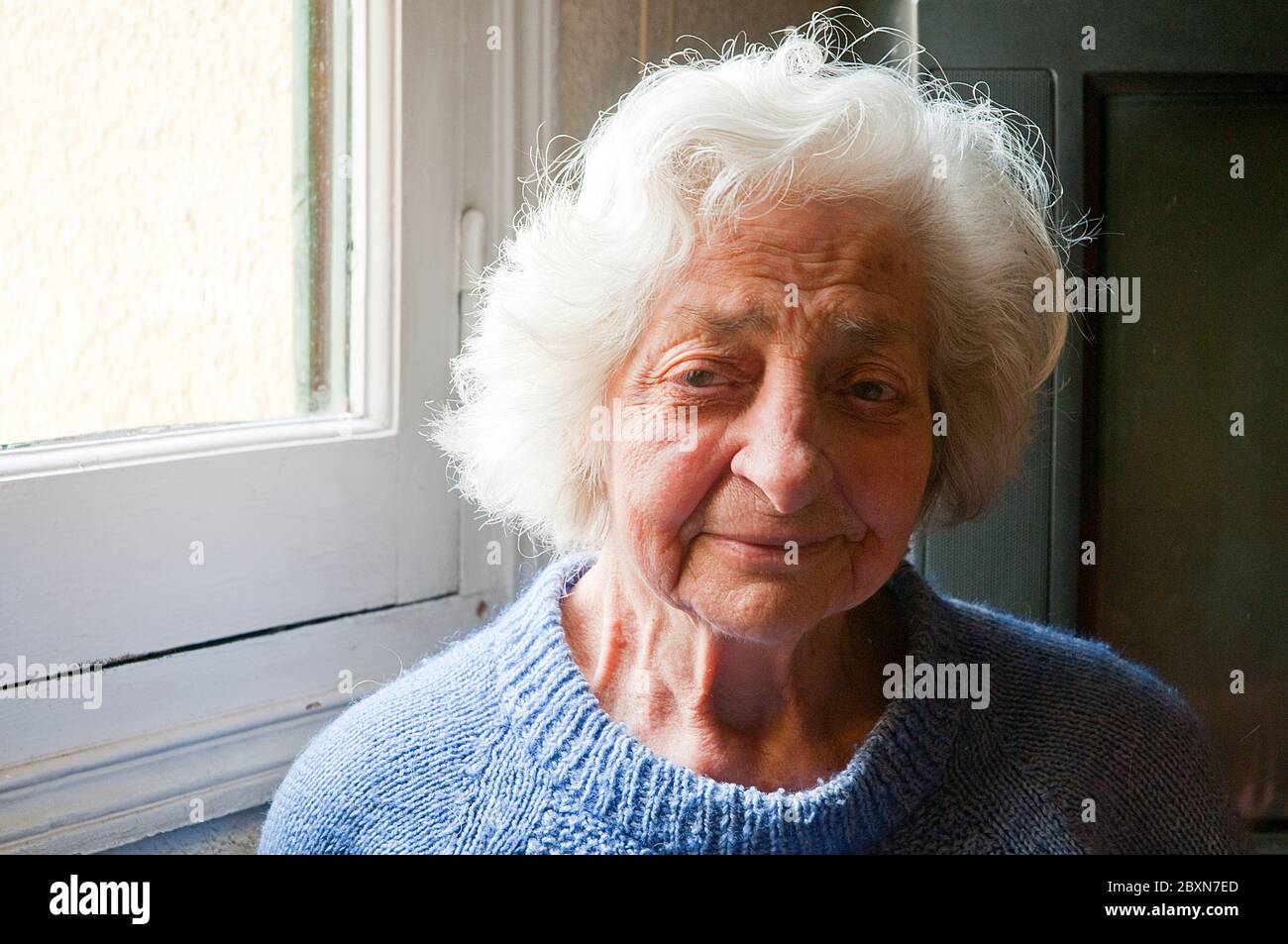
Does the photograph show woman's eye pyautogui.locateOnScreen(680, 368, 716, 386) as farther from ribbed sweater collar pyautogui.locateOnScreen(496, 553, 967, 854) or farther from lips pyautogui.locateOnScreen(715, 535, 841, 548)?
ribbed sweater collar pyautogui.locateOnScreen(496, 553, 967, 854)

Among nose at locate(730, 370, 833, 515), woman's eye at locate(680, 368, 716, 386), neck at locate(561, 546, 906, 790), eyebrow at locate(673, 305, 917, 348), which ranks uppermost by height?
eyebrow at locate(673, 305, 917, 348)

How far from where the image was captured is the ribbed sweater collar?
0.96m

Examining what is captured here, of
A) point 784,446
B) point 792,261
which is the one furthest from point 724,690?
point 792,261

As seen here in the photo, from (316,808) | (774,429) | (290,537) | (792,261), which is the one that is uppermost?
(792,261)

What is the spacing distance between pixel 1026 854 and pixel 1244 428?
548mm

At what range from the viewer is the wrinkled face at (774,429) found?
936 mm

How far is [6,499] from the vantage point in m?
1.09

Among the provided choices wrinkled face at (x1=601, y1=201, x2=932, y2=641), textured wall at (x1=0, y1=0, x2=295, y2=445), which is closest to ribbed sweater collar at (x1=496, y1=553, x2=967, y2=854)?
wrinkled face at (x1=601, y1=201, x2=932, y2=641)

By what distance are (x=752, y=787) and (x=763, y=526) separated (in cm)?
21

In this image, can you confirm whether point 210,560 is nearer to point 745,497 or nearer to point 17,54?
point 17,54

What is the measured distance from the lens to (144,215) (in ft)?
4.12

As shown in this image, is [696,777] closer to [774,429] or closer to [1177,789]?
[774,429]

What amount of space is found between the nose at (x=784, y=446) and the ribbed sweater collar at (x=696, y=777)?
209 mm

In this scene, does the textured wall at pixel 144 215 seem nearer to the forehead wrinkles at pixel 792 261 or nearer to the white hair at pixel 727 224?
the white hair at pixel 727 224
